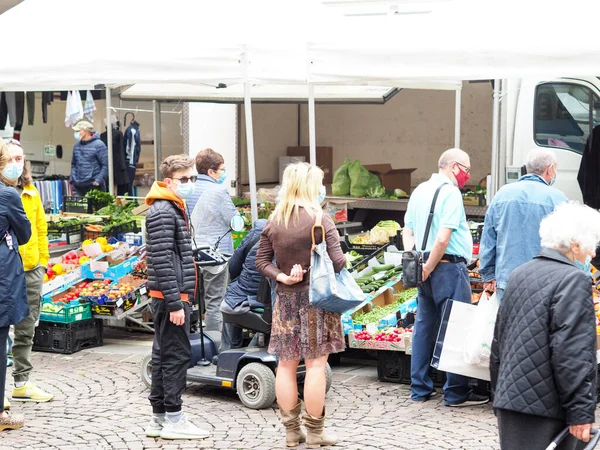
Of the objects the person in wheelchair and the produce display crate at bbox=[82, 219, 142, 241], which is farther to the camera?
the produce display crate at bbox=[82, 219, 142, 241]

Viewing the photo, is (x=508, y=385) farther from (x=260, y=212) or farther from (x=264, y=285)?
(x=260, y=212)

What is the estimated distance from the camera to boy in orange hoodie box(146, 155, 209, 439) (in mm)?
5852

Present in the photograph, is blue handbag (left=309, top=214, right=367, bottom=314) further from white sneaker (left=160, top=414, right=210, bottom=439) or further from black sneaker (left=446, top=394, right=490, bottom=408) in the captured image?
black sneaker (left=446, top=394, right=490, bottom=408)

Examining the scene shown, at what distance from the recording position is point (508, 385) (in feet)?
13.1

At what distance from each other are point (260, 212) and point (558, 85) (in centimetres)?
→ 378

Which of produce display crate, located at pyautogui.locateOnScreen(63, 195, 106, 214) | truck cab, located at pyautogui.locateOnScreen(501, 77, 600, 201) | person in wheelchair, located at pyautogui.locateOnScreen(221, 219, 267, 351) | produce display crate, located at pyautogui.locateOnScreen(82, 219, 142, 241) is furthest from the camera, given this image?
produce display crate, located at pyautogui.locateOnScreen(63, 195, 106, 214)

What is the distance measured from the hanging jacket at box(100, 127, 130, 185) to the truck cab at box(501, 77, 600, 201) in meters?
6.70

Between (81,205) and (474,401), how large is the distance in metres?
6.50

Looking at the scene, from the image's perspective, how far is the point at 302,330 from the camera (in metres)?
5.80

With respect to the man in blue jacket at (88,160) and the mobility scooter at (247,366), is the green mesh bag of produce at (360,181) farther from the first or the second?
the mobility scooter at (247,366)

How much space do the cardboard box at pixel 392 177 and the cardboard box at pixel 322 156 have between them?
6.35 ft

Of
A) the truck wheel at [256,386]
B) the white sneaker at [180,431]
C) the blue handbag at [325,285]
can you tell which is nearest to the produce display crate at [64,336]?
the truck wheel at [256,386]

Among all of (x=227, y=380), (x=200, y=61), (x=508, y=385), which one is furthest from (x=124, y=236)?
(x=508, y=385)

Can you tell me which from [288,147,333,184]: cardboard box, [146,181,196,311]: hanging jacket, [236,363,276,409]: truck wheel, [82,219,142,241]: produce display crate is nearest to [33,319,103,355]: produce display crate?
[82,219,142,241]: produce display crate
